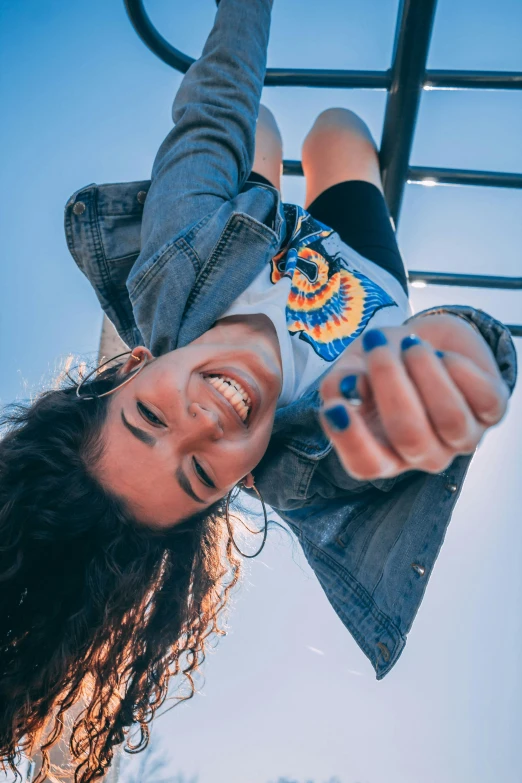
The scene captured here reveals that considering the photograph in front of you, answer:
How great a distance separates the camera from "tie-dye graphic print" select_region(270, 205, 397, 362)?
1255mm

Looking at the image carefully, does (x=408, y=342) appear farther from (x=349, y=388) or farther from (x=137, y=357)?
(x=137, y=357)

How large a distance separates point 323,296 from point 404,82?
53 cm

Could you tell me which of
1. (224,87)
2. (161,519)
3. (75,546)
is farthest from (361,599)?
(224,87)

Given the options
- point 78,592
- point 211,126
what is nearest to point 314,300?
point 211,126

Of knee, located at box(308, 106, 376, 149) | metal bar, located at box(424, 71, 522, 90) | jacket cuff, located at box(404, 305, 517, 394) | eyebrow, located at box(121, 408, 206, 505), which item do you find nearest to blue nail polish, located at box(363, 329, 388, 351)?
jacket cuff, located at box(404, 305, 517, 394)

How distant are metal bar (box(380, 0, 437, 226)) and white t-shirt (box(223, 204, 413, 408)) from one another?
0.81 ft

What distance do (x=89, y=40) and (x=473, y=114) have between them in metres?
0.95

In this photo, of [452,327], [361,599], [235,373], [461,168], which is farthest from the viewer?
[461,168]

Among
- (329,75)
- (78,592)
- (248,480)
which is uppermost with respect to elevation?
(329,75)

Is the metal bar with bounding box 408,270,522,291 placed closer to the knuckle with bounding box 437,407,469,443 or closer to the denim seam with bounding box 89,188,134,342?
the denim seam with bounding box 89,188,134,342

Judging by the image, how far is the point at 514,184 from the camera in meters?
1.44

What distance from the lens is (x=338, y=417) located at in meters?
0.42

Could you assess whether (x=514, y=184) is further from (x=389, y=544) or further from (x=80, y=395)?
(x=80, y=395)

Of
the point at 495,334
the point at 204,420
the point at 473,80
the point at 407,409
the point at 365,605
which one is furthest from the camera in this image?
the point at 473,80
